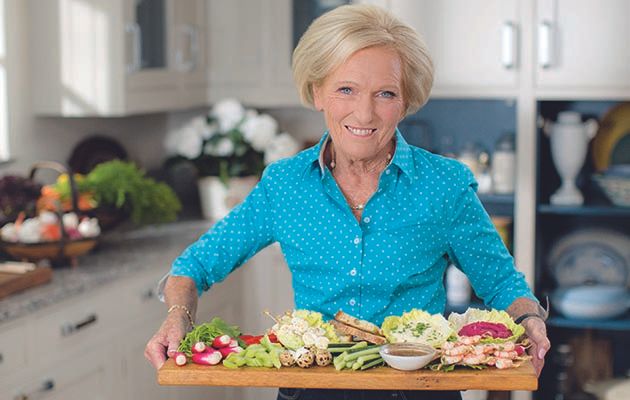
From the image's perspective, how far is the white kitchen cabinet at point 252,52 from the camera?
4418 mm

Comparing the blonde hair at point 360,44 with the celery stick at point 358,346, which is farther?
the blonde hair at point 360,44

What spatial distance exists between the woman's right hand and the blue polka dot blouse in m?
0.14

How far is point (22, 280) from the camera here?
300 cm

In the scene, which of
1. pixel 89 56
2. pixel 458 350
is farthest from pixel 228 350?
pixel 89 56

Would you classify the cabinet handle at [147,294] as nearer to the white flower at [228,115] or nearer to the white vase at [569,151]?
the white flower at [228,115]

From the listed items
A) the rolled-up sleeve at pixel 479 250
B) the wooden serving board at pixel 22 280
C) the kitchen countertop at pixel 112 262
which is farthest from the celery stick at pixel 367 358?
the wooden serving board at pixel 22 280

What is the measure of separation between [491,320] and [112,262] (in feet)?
6.51

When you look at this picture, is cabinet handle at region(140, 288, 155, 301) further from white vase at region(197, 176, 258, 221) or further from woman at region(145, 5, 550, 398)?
woman at region(145, 5, 550, 398)

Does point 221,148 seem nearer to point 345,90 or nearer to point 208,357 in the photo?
point 345,90

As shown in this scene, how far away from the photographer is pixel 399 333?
5.60 feet

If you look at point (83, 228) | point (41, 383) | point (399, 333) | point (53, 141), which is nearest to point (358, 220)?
point (399, 333)

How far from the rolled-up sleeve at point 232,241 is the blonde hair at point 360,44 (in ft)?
0.84

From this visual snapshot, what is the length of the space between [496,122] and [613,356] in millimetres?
1062

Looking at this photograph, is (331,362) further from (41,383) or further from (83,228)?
(83,228)
